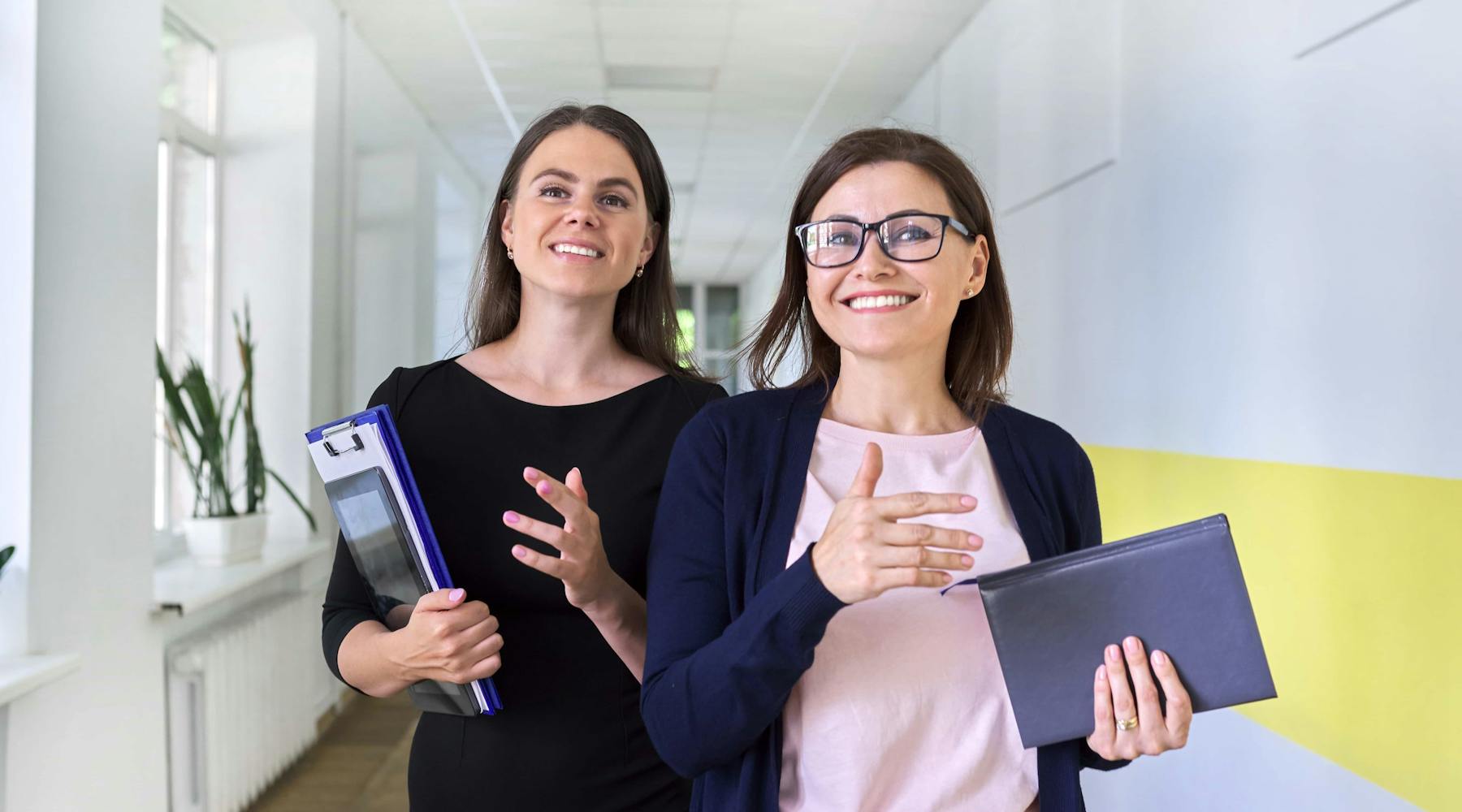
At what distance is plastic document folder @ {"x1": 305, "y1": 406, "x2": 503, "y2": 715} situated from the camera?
1346 mm

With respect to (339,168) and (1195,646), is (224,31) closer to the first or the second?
(339,168)

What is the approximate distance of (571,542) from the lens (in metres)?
1.27

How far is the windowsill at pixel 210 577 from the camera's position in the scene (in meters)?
3.29

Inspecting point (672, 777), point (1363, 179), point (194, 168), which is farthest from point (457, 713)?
point (194, 168)

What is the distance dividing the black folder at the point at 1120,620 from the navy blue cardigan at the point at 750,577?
0.11m

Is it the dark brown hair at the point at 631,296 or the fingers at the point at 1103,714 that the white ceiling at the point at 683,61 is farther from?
the fingers at the point at 1103,714

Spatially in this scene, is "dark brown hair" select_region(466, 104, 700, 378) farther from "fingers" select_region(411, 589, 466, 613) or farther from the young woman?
"fingers" select_region(411, 589, 466, 613)

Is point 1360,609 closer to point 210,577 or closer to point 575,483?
point 575,483

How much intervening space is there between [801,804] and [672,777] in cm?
46

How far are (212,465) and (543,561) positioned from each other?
308cm

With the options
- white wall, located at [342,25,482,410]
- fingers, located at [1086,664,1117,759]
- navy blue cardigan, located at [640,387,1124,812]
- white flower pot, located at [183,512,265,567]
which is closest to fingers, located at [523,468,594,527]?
navy blue cardigan, located at [640,387,1124,812]

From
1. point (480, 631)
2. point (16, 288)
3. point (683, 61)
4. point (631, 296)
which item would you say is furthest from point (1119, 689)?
point (683, 61)

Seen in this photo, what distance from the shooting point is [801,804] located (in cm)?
110

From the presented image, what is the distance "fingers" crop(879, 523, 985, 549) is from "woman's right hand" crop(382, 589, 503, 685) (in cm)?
63
